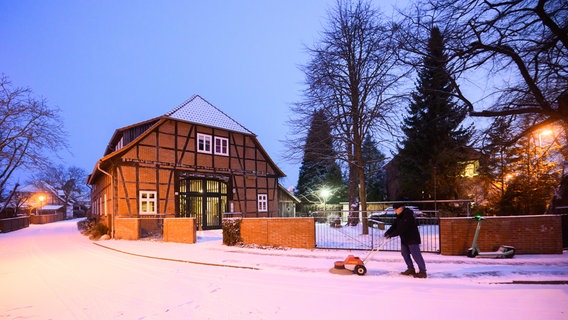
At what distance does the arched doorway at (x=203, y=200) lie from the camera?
2241cm

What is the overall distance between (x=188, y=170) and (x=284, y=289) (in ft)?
54.4

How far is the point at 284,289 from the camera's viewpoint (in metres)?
7.13

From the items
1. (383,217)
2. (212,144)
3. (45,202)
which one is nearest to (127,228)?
(212,144)

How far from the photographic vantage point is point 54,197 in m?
76.0

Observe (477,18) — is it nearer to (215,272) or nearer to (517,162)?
(215,272)

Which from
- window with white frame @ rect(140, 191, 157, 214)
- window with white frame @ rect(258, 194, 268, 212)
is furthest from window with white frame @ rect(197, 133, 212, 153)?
window with white frame @ rect(258, 194, 268, 212)

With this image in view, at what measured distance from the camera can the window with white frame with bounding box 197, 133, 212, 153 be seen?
23266 mm

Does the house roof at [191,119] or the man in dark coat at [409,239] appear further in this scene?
the house roof at [191,119]

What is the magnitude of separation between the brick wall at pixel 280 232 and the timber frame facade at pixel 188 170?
8690mm

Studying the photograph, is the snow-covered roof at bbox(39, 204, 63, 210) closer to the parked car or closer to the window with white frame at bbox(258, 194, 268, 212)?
the window with white frame at bbox(258, 194, 268, 212)

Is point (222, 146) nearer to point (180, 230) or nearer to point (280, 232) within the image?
point (180, 230)

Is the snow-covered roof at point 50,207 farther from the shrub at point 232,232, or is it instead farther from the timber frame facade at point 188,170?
the shrub at point 232,232

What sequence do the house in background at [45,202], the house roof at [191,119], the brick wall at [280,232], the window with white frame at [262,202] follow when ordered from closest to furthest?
the brick wall at [280,232], the house roof at [191,119], the window with white frame at [262,202], the house in background at [45,202]

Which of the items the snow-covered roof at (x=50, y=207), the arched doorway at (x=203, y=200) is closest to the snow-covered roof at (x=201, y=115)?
the arched doorway at (x=203, y=200)
